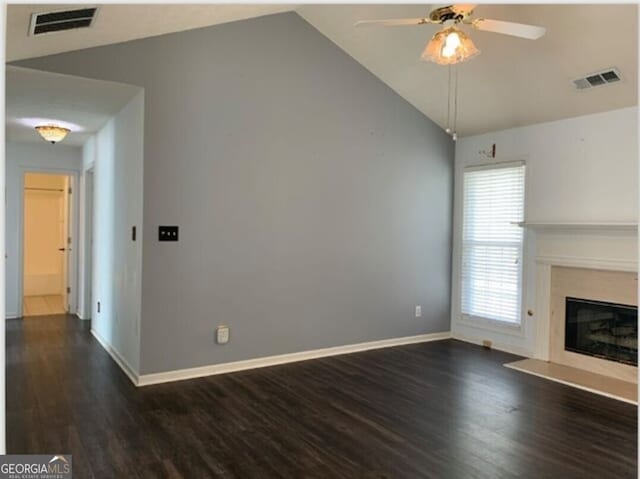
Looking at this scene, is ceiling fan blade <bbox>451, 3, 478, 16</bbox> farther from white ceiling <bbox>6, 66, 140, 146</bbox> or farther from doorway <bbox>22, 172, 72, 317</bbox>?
doorway <bbox>22, 172, 72, 317</bbox>

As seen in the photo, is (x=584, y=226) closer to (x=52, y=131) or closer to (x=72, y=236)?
(x=52, y=131)

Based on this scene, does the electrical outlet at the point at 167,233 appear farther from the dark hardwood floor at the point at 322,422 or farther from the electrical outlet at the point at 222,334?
the dark hardwood floor at the point at 322,422

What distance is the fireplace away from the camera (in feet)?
13.8

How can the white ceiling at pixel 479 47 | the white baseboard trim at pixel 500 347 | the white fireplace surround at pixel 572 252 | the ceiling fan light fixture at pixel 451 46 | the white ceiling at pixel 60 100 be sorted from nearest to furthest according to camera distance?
the ceiling fan light fixture at pixel 451 46 < the white ceiling at pixel 479 47 < the white ceiling at pixel 60 100 < the white fireplace surround at pixel 572 252 < the white baseboard trim at pixel 500 347

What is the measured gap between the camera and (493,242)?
17.5ft

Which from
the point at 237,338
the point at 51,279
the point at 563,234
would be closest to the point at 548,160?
the point at 563,234

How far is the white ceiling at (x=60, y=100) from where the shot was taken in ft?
12.1

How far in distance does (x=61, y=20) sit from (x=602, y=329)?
4767 millimetres

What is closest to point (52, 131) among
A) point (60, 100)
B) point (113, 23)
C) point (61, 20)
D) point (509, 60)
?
point (60, 100)

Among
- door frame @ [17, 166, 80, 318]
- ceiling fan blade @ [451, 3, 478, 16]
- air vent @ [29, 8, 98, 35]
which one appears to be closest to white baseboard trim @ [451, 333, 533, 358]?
ceiling fan blade @ [451, 3, 478, 16]

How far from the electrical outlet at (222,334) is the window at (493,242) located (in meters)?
2.83

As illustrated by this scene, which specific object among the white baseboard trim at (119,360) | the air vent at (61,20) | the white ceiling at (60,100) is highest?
the air vent at (61,20)

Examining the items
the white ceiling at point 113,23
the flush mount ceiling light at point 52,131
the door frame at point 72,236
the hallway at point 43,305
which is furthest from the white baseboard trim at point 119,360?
the white ceiling at point 113,23

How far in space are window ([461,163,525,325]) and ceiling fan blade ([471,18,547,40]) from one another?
2.34 meters
